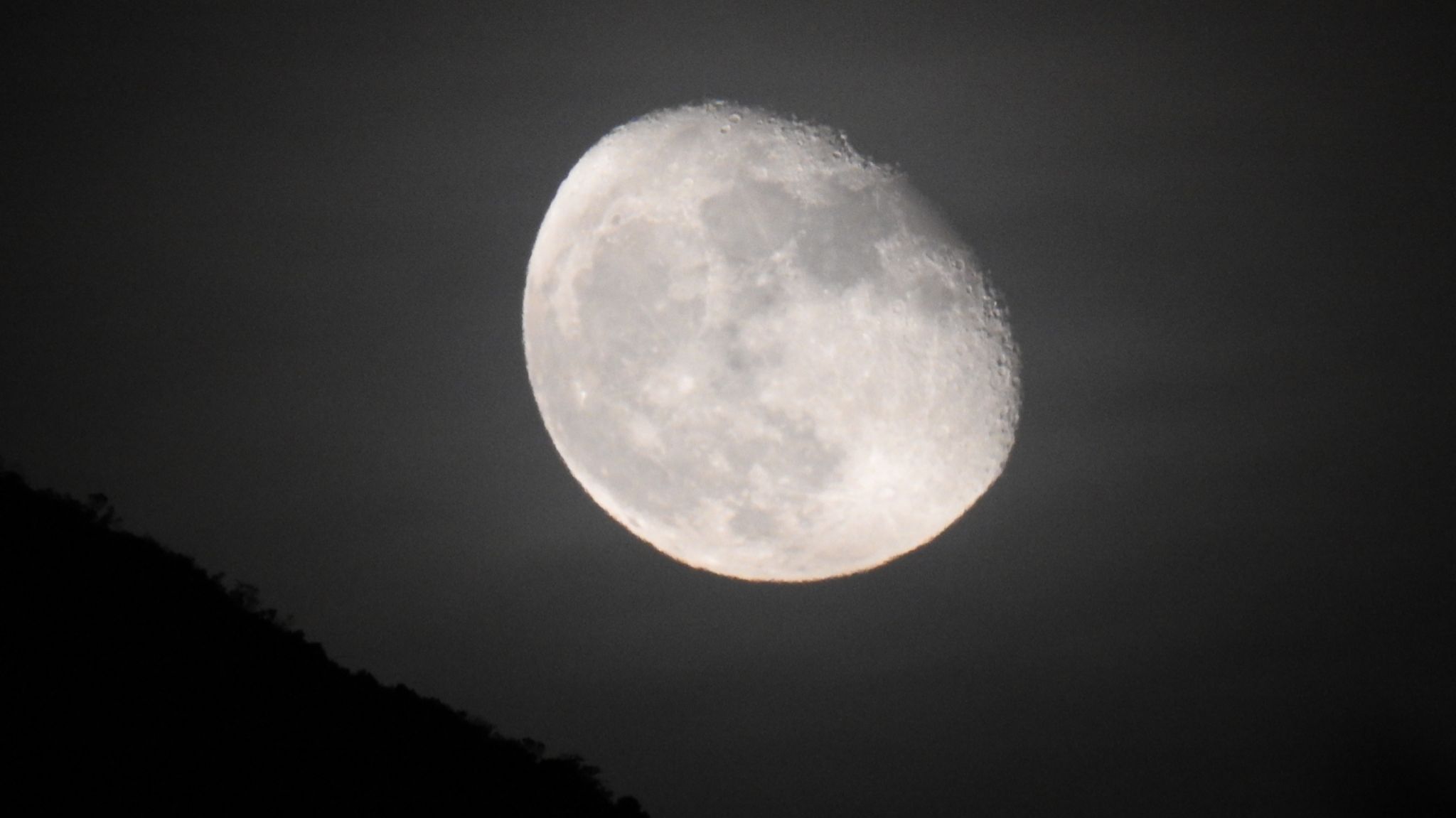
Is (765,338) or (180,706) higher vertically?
(765,338)

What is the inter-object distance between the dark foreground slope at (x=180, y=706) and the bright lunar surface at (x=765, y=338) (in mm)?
5813

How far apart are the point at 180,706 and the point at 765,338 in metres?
9.85

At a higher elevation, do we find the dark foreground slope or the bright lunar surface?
the bright lunar surface

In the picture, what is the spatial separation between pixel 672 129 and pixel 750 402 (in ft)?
17.6

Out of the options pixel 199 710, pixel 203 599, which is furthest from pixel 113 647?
pixel 203 599

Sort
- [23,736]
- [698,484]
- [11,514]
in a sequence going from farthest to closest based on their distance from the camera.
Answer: [698,484] → [11,514] → [23,736]

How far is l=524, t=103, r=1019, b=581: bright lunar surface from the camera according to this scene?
18062 millimetres

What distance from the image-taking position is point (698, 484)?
19484 mm

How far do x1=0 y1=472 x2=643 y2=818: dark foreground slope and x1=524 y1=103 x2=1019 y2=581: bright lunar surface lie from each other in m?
5.81

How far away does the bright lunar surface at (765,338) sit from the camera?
59.3 ft

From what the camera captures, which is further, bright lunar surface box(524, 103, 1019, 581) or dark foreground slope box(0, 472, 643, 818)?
bright lunar surface box(524, 103, 1019, 581)

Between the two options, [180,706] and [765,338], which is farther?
[765,338]

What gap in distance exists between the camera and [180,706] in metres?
14.4

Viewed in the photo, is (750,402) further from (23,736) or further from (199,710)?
(23,736)
